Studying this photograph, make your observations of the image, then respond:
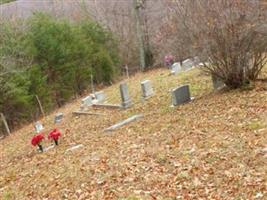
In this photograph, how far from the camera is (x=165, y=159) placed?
7973 millimetres

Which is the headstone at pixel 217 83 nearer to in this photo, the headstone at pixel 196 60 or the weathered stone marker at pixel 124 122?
the headstone at pixel 196 60

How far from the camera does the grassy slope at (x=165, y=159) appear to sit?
21.7ft

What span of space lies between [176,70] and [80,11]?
21701 mm

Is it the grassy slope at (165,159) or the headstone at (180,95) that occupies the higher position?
the grassy slope at (165,159)

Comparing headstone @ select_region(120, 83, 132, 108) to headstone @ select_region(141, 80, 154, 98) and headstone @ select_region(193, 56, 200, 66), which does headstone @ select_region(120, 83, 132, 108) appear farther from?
headstone @ select_region(193, 56, 200, 66)

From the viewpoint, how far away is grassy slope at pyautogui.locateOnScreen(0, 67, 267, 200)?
21.7ft

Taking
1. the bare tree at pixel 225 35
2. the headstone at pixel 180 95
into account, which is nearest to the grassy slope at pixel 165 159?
the headstone at pixel 180 95

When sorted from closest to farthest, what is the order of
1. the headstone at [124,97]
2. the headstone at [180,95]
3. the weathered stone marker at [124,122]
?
the weathered stone marker at [124,122] < the headstone at [180,95] < the headstone at [124,97]

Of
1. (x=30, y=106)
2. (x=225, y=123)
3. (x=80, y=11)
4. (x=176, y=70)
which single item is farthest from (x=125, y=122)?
(x=80, y=11)

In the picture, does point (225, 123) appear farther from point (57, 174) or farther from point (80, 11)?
point (80, 11)

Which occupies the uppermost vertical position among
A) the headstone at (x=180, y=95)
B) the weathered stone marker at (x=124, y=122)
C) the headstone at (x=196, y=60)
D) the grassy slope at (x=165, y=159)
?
the headstone at (x=196, y=60)

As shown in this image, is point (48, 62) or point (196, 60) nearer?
point (196, 60)

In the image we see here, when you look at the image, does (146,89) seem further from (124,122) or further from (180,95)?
(124,122)

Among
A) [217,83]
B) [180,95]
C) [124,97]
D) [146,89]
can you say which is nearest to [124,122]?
[180,95]
